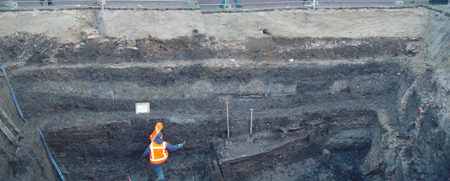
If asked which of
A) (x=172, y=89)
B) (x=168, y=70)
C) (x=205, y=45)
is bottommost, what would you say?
(x=172, y=89)

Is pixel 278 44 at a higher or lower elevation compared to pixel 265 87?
higher

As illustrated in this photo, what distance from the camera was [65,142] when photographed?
20.7ft

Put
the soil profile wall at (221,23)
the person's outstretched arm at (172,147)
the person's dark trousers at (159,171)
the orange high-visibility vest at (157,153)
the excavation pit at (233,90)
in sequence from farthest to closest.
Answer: the soil profile wall at (221,23) < the excavation pit at (233,90) < the person's outstretched arm at (172,147) < the person's dark trousers at (159,171) < the orange high-visibility vest at (157,153)

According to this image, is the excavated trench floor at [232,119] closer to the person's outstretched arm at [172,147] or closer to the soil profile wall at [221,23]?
the person's outstretched arm at [172,147]

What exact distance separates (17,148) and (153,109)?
9.12 feet

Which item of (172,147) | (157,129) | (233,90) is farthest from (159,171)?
(233,90)

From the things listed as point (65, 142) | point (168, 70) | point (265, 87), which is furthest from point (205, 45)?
point (65, 142)

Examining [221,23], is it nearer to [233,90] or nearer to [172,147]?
[233,90]

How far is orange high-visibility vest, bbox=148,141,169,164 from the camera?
237 inches

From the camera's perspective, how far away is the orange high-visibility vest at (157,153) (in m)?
6.02

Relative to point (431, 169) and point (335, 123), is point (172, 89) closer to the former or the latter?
point (335, 123)

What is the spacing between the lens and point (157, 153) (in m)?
6.04

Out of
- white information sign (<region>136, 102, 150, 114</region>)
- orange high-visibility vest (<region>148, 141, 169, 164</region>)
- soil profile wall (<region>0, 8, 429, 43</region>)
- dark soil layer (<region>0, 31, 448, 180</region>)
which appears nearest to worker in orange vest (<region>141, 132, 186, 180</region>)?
orange high-visibility vest (<region>148, 141, 169, 164</region>)

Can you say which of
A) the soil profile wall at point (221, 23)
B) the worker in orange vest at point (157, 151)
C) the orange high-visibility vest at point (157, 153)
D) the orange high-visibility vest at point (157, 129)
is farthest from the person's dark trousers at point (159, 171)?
the soil profile wall at point (221, 23)
